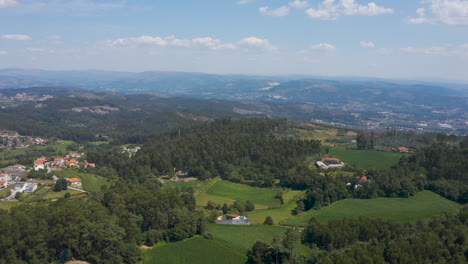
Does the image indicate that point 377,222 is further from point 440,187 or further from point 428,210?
point 440,187

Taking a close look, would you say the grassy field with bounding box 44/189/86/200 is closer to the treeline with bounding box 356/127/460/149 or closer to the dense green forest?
the dense green forest

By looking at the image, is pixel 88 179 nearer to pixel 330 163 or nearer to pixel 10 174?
pixel 10 174

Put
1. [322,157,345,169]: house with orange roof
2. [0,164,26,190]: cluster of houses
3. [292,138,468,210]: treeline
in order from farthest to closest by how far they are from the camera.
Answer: [322,157,345,169]: house with orange roof, [0,164,26,190]: cluster of houses, [292,138,468,210]: treeline

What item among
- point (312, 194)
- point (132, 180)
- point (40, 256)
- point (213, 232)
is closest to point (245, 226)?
point (213, 232)

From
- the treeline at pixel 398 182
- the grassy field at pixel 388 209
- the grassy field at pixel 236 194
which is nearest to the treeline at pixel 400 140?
the treeline at pixel 398 182

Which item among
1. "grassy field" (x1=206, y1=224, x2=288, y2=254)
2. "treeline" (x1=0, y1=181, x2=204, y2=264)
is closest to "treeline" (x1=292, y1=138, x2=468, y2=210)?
"grassy field" (x1=206, y1=224, x2=288, y2=254)

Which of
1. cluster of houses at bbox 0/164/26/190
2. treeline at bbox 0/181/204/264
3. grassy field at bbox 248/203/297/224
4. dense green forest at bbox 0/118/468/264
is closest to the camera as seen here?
dense green forest at bbox 0/118/468/264
